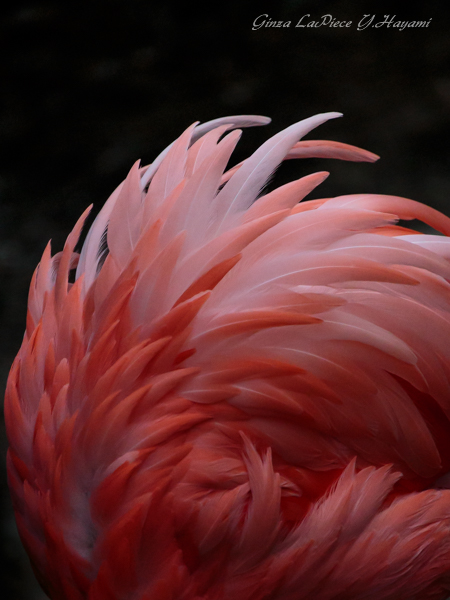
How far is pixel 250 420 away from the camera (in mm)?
806

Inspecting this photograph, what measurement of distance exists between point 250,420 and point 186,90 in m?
1.33

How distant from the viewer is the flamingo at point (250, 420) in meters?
0.79

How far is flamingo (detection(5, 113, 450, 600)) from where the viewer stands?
0.79 meters

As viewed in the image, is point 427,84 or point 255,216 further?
point 427,84

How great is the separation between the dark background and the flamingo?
3.24ft

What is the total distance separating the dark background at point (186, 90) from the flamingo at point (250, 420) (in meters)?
0.99

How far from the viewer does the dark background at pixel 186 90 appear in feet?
5.95

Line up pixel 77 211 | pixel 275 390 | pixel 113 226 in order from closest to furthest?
pixel 275 390, pixel 113 226, pixel 77 211

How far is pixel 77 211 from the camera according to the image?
5.90ft

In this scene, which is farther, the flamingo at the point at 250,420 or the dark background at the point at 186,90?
the dark background at the point at 186,90

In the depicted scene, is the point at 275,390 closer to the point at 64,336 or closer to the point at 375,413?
the point at 375,413

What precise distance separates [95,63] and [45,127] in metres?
0.25

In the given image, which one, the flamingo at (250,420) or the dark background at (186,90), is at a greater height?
the dark background at (186,90)

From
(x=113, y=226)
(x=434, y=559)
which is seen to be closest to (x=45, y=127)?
(x=113, y=226)
